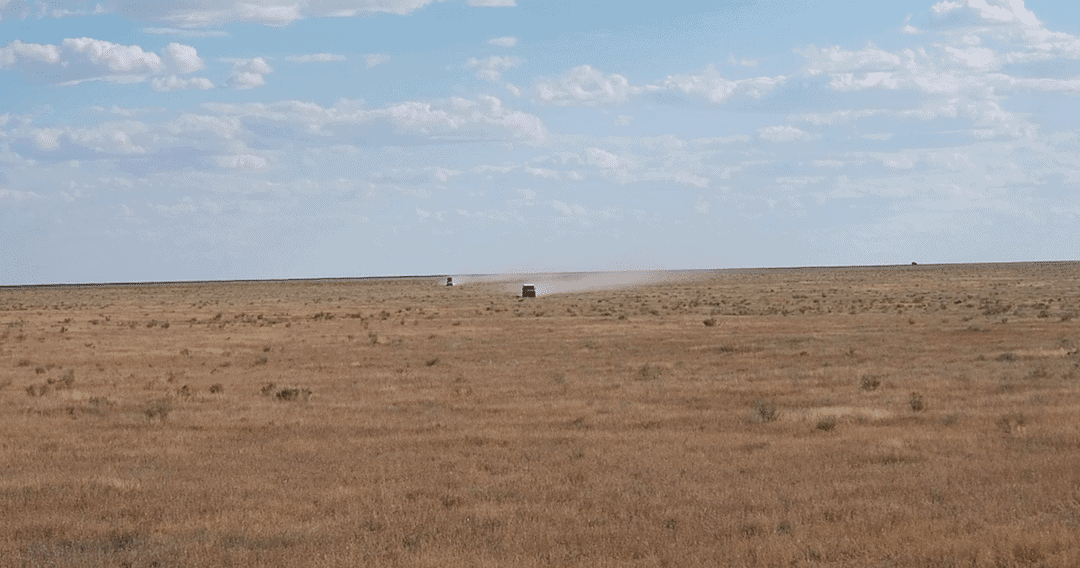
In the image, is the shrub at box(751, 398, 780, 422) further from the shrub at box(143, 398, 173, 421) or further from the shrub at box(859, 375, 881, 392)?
the shrub at box(143, 398, 173, 421)

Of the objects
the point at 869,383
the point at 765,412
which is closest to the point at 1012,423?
the point at 765,412

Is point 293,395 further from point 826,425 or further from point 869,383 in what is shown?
point 869,383

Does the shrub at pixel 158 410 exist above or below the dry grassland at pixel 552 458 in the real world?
above

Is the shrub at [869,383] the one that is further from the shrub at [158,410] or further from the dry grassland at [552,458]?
the shrub at [158,410]

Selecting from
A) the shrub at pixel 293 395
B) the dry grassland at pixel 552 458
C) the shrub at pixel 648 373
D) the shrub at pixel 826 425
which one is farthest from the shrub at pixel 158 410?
the shrub at pixel 826 425

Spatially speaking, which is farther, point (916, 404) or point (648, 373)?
point (648, 373)

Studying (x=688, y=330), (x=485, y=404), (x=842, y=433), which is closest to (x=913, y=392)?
(x=842, y=433)

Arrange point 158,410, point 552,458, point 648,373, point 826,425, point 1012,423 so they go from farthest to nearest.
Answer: point 648,373, point 158,410, point 826,425, point 1012,423, point 552,458

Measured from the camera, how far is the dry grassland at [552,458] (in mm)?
10656

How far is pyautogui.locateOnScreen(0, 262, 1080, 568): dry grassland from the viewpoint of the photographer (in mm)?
10656

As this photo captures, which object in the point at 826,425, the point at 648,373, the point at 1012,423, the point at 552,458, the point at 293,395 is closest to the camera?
the point at 552,458

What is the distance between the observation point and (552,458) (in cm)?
1567

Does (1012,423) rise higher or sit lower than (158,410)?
lower

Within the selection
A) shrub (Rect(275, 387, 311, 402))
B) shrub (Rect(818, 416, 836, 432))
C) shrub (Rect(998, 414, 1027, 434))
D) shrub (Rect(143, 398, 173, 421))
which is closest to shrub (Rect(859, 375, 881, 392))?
shrub (Rect(998, 414, 1027, 434))
